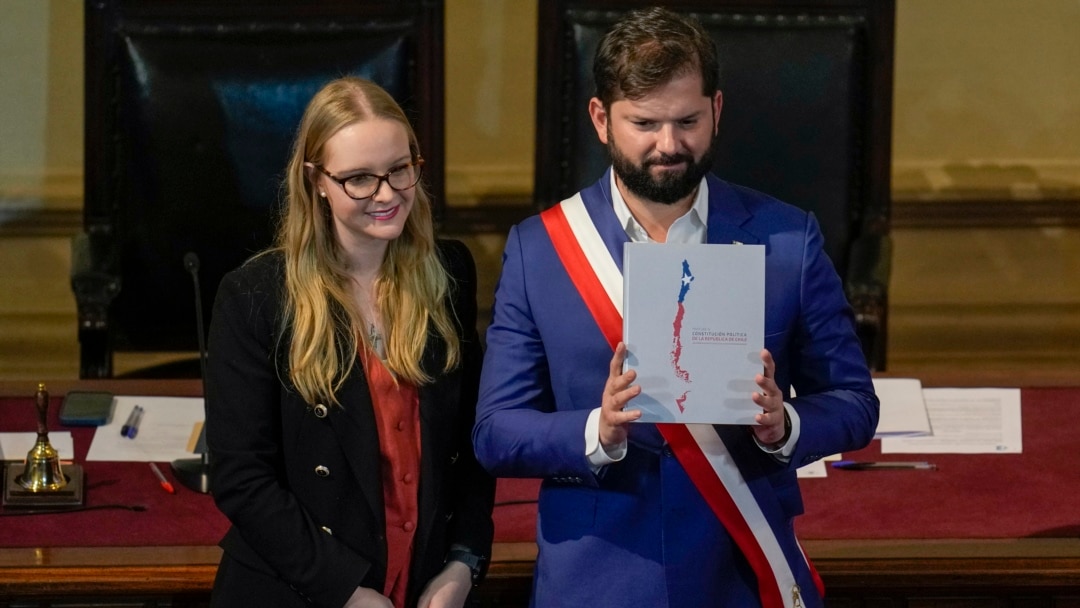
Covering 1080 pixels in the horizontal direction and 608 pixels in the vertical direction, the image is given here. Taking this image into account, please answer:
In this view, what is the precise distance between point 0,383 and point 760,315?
66.2 inches

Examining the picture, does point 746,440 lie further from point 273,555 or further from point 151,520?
point 151,520

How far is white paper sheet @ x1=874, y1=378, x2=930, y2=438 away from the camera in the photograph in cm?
256

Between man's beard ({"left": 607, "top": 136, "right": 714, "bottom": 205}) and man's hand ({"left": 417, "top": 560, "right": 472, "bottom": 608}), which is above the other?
man's beard ({"left": 607, "top": 136, "right": 714, "bottom": 205})

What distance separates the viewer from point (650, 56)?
166 cm

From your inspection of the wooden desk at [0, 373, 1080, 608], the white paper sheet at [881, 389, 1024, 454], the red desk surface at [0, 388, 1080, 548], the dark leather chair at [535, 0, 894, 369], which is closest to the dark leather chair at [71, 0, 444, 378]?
the dark leather chair at [535, 0, 894, 369]

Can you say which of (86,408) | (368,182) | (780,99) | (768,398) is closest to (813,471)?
(768,398)

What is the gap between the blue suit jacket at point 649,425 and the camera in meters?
1.72

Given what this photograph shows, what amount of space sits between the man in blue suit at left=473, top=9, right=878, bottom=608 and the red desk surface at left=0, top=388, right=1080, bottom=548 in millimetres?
452

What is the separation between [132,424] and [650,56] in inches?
51.2

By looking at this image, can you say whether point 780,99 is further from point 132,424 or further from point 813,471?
point 132,424

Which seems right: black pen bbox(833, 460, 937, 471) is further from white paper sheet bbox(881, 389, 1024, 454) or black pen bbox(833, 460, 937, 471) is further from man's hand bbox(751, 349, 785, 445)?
man's hand bbox(751, 349, 785, 445)

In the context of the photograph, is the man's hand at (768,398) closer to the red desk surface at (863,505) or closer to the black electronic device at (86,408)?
the red desk surface at (863,505)

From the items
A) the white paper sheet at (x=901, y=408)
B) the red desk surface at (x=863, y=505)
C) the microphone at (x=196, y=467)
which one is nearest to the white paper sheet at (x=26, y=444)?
the red desk surface at (x=863, y=505)

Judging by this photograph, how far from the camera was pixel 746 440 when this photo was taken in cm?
175
